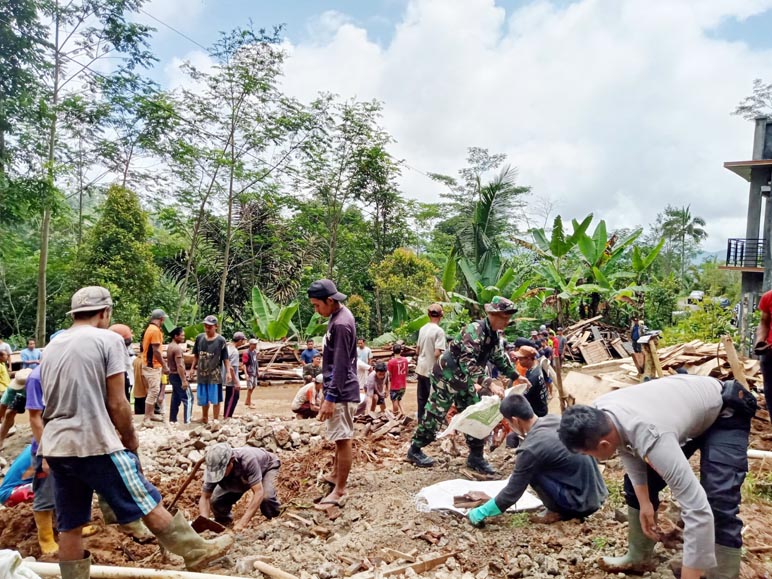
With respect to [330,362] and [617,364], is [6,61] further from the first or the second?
[617,364]

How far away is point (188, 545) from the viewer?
3197 mm

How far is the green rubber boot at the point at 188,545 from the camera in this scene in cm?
314

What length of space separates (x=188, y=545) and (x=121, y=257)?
13258 millimetres

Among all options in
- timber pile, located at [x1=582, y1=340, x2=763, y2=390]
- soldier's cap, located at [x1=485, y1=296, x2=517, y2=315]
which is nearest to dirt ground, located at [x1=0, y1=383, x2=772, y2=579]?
soldier's cap, located at [x1=485, y1=296, x2=517, y2=315]

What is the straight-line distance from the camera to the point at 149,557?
3926 mm

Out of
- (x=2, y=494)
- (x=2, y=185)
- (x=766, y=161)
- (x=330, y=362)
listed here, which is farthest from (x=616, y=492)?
(x=766, y=161)

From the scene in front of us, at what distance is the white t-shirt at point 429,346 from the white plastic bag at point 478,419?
210cm

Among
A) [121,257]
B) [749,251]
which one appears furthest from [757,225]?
[121,257]

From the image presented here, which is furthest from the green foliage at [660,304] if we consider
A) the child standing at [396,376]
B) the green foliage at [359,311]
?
the child standing at [396,376]

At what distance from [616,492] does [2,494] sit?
4917 millimetres

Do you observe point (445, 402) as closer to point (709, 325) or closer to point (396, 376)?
point (396, 376)

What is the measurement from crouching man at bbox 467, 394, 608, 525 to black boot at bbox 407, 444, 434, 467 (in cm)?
156

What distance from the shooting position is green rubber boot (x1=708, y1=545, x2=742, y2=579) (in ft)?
8.80

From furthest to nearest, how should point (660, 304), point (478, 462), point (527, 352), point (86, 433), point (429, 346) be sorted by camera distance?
point (660, 304) → point (429, 346) → point (527, 352) → point (478, 462) → point (86, 433)
